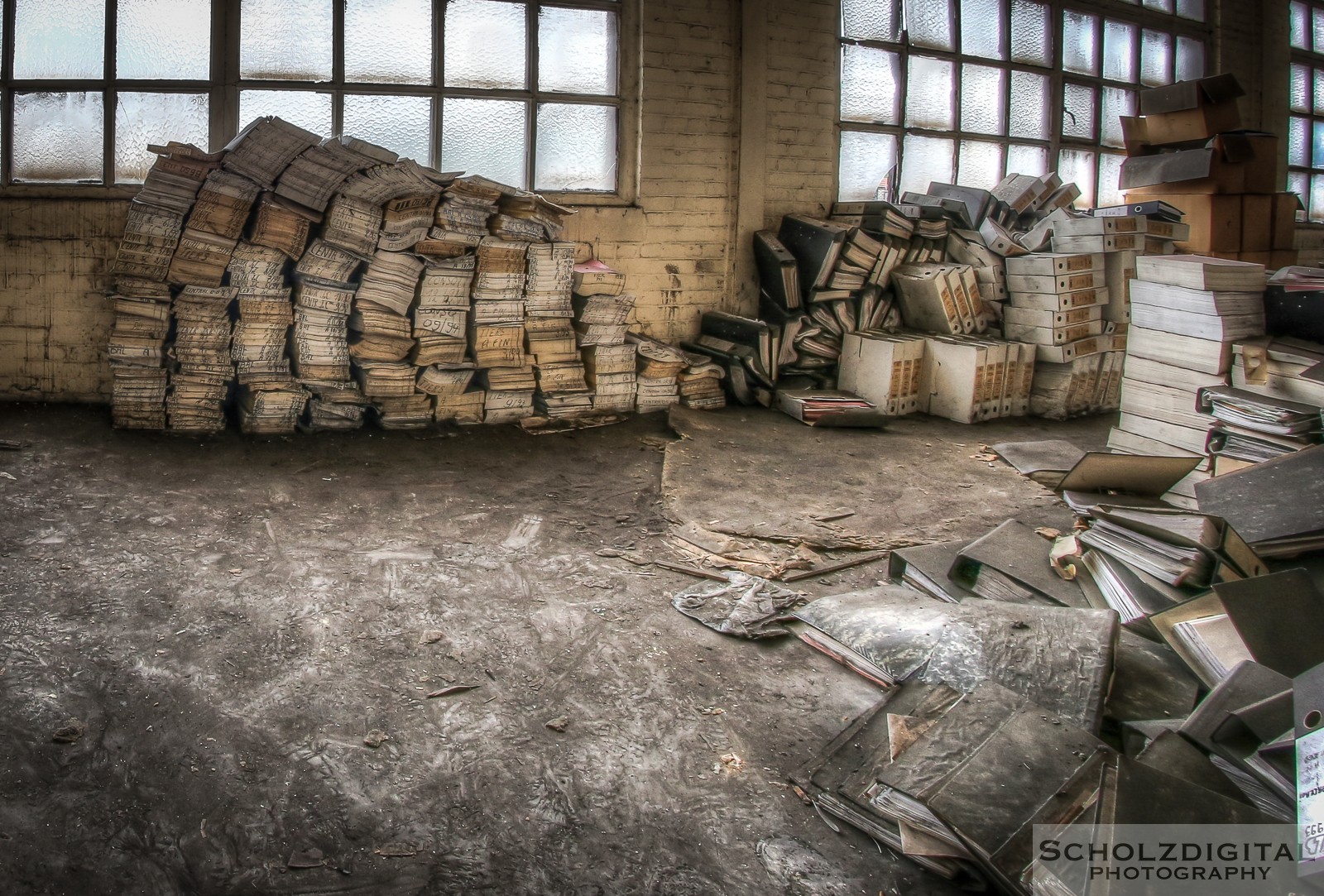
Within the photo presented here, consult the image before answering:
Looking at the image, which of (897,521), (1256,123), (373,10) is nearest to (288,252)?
(373,10)

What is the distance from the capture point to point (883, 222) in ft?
25.0

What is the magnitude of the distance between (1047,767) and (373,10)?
21.0 feet

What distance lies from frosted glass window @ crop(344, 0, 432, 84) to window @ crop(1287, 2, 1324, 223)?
983 centimetres

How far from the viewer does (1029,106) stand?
9.33 m

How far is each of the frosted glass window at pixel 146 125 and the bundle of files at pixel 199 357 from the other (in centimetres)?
128

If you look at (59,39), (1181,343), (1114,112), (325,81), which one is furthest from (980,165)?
(59,39)

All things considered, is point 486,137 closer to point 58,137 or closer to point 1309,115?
point 58,137

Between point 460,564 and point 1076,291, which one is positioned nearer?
point 460,564

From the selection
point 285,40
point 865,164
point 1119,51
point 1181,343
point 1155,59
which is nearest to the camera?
point 1181,343

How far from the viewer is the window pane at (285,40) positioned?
6.47 metres

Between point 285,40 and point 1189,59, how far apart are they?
9103 mm

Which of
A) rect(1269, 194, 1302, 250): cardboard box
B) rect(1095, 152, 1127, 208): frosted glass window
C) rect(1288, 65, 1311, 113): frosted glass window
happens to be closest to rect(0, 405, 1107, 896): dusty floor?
rect(1269, 194, 1302, 250): cardboard box

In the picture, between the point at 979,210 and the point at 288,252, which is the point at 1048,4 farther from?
the point at 288,252

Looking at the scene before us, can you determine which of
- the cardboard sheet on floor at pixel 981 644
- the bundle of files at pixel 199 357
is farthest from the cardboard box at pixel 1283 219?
the bundle of files at pixel 199 357
